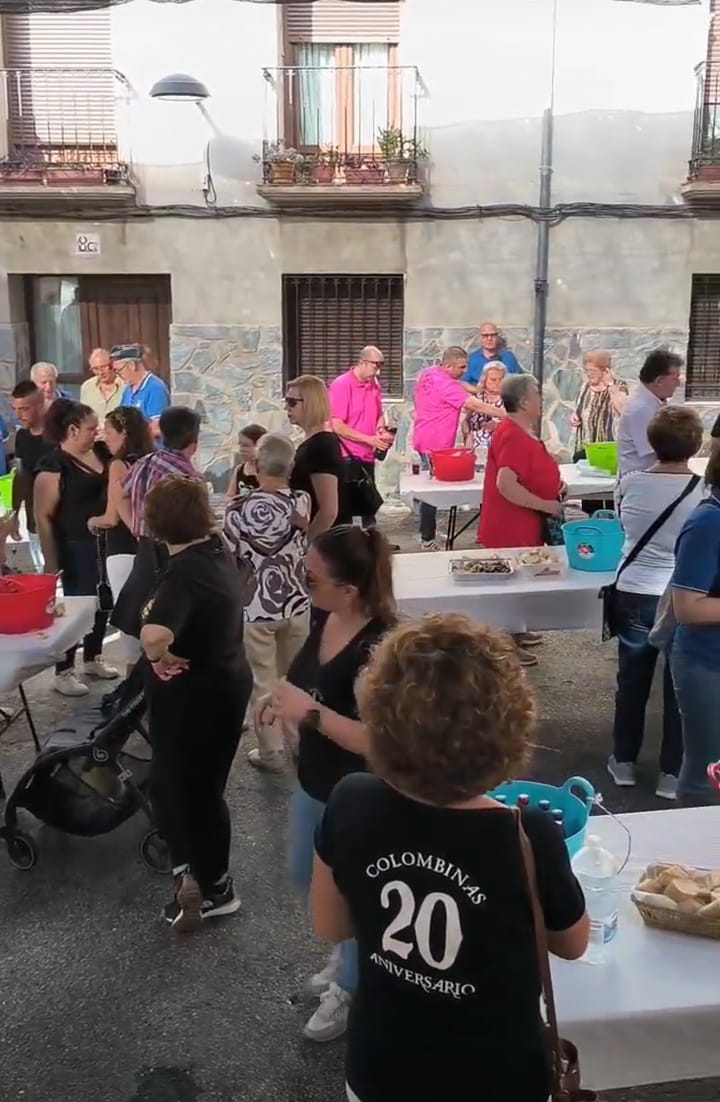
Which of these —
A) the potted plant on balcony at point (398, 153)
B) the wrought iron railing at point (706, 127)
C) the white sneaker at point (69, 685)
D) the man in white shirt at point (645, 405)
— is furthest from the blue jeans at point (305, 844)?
the wrought iron railing at point (706, 127)

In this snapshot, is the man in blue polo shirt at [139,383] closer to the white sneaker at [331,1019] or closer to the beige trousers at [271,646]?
the beige trousers at [271,646]

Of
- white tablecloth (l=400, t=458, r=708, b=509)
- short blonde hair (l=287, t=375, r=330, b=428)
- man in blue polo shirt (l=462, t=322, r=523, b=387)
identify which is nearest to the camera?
short blonde hair (l=287, t=375, r=330, b=428)

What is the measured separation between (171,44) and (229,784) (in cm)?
819

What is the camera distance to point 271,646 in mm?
4766

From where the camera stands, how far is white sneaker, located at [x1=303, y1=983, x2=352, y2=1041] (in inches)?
115

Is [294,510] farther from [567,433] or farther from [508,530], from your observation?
[567,433]

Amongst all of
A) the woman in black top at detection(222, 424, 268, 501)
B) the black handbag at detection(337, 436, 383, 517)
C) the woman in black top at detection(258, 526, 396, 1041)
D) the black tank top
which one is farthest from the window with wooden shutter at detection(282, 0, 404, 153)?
the woman in black top at detection(258, 526, 396, 1041)

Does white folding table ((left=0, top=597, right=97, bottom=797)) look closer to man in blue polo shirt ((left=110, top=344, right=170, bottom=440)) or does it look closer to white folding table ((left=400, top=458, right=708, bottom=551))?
white folding table ((left=400, top=458, right=708, bottom=551))

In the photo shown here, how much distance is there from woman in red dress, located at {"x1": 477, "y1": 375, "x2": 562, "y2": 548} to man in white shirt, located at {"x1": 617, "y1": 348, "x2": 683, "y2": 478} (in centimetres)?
58

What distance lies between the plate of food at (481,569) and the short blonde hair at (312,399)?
94 centimetres

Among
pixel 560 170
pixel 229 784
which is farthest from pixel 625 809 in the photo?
pixel 560 170

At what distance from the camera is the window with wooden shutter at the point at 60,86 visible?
34.2ft

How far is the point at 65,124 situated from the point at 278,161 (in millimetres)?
2156

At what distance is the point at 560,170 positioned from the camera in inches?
414
